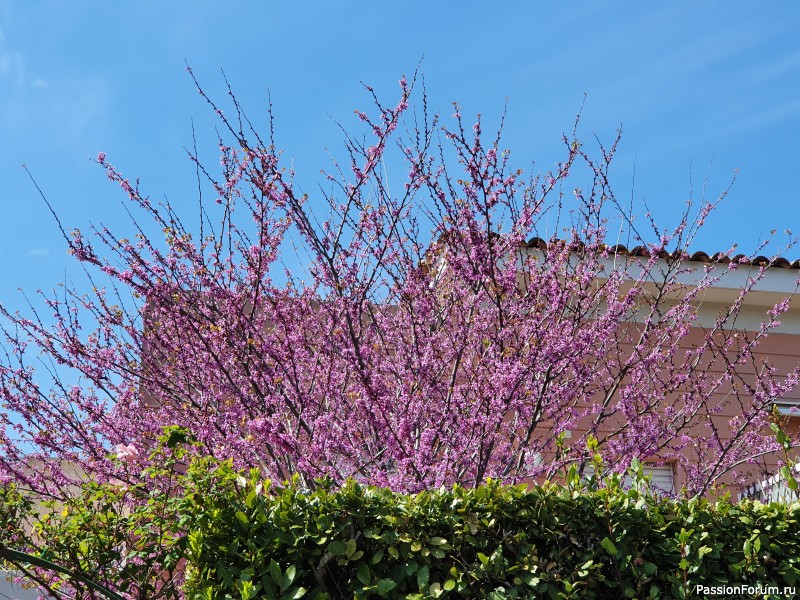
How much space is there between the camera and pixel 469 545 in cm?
394

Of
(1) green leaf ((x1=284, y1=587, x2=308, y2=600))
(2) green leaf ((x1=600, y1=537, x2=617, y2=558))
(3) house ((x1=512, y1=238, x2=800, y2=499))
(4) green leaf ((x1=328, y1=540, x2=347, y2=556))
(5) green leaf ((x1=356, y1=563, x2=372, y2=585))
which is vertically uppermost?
(3) house ((x1=512, y1=238, x2=800, y2=499))

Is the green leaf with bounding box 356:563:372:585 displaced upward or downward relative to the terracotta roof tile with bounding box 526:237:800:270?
downward

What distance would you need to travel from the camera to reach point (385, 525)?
3.89 metres

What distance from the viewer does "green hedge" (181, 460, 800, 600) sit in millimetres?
3758

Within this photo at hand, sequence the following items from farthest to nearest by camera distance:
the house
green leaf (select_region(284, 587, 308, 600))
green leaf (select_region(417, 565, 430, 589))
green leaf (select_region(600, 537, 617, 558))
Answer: the house < green leaf (select_region(600, 537, 617, 558)) < green leaf (select_region(417, 565, 430, 589)) < green leaf (select_region(284, 587, 308, 600))

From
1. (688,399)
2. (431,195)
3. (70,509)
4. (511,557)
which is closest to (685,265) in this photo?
(688,399)

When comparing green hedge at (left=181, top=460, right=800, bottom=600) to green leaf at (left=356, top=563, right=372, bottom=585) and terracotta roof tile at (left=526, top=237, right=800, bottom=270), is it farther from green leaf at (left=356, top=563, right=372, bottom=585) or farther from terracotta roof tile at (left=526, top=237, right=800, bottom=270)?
terracotta roof tile at (left=526, top=237, right=800, bottom=270)

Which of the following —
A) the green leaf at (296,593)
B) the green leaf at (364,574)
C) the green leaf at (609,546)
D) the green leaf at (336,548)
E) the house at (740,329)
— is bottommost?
the green leaf at (296,593)

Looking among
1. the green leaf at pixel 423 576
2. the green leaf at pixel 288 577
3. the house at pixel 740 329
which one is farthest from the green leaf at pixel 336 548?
the house at pixel 740 329

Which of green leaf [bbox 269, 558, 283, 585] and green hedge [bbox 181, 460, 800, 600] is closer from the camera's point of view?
green leaf [bbox 269, 558, 283, 585]

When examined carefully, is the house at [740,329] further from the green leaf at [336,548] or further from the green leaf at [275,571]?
the green leaf at [275,571]

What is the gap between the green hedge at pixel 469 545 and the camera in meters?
3.76

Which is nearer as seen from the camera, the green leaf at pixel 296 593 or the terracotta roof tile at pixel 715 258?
the green leaf at pixel 296 593

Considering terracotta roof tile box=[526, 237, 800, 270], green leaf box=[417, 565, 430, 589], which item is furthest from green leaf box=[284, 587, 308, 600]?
terracotta roof tile box=[526, 237, 800, 270]
